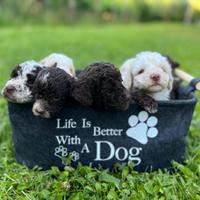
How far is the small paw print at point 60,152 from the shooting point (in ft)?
6.55

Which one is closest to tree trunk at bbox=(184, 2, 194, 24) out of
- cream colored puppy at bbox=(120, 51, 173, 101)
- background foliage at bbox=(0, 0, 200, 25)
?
background foliage at bbox=(0, 0, 200, 25)

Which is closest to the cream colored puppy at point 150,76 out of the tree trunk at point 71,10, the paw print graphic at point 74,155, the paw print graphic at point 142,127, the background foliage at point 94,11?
the paw print graphic at point 142,127

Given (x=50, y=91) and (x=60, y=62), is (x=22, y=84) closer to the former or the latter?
(x=50, y=91)

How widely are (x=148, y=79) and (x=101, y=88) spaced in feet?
0.83

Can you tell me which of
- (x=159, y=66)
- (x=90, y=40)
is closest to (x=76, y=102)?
(x=159, y=66)

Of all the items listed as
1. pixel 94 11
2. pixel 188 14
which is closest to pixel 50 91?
pixel 94 11

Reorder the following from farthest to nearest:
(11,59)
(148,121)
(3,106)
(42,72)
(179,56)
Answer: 1. (179,56)
2. (11,59)
3. (3,106)
4. (148,121)
5. (42,72)

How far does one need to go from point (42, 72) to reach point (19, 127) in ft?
0.96

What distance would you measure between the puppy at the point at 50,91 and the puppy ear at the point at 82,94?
4cm

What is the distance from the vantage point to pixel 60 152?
200cm

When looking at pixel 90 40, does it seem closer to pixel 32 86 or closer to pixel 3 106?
pixel 3 106

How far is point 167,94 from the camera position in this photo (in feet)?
6.93

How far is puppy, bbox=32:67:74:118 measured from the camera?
1822 millimetres

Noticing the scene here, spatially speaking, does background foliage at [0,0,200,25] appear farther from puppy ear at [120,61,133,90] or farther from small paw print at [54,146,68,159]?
small paw print at [54,146,68,159]
